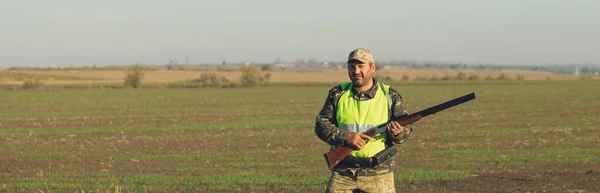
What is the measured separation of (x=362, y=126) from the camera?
6266mm

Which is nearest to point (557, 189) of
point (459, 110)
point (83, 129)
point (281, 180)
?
point (281, 180)

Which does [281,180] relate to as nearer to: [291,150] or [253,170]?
[253,170]

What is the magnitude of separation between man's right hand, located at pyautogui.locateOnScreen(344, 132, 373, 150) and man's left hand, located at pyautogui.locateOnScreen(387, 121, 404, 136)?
18 cm

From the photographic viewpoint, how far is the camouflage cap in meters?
6.17

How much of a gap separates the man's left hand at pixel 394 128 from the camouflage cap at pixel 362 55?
19.8 inches

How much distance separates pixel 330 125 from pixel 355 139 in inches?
11.2

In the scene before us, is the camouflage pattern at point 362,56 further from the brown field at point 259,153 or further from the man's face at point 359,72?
the brown field at point 259,153

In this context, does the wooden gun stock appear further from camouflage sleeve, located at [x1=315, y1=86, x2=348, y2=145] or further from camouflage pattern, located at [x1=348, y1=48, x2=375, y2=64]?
camouflage pattern, located at [x1=348, y1=48, x2=375, y2=64]

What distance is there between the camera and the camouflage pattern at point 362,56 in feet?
20.2

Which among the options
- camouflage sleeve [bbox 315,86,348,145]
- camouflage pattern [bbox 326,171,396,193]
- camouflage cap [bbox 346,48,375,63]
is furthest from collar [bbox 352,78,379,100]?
camouflage pattern [bbox 326,171,396,193]

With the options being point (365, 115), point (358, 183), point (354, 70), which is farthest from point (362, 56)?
point (358, 183)

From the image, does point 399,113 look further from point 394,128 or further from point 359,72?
point 359,72

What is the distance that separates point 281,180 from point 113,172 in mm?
3739

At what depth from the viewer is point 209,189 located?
13.9 m
